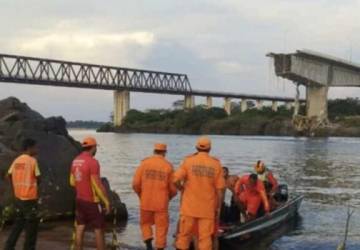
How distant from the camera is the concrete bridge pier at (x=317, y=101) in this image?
12019 cm

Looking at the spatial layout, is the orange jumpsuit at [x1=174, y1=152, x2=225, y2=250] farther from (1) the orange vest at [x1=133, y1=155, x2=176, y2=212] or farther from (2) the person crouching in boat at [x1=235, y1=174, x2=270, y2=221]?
(2) the person crouching in boat at [x1=235, y1=174, x2=270, y2=221]

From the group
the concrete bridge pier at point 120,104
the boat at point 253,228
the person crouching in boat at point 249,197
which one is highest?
the concrete bridge pier at point 120,104

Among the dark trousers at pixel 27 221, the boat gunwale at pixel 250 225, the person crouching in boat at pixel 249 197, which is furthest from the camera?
the person crouching in boat at pixel 249 197

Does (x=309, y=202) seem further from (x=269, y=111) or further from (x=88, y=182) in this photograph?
(x=269, y=111)

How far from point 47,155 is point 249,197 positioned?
5133 mm

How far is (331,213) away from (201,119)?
136 meters

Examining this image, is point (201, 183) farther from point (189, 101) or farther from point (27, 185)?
point (189, 101)

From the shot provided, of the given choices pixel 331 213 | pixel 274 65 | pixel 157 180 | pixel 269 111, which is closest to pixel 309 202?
pixel 331 213

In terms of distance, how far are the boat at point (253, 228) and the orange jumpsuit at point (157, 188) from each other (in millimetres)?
1880

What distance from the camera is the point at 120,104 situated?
163875 mm

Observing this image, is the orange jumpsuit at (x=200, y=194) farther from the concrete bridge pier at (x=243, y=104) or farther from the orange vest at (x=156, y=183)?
the concrete bridge pier at (x=243, y=104)

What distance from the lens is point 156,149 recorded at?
36.0ft

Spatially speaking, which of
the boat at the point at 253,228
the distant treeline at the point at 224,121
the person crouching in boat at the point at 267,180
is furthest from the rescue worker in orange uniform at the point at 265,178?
the distant treeline at the point at 224,121

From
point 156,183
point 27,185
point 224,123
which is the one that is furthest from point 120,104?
point 27,185
